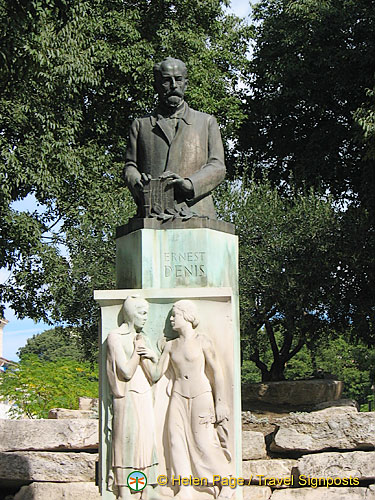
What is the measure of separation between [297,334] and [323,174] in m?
6.51

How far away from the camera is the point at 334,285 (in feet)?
69.8

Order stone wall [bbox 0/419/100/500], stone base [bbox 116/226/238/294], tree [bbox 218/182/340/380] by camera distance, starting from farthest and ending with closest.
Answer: tree [bbox 218/182/340/380] < stone wall [bbox 0/419/100/500] < stone base [bbox 116/226/238/294]

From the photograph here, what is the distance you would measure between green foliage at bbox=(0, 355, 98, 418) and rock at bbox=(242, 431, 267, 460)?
12.8 ft

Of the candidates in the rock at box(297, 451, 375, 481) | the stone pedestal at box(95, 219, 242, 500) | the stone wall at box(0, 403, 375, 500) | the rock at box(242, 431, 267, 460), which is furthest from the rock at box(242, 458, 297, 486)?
the stone pedestal at box(95, 219, 242, 500)

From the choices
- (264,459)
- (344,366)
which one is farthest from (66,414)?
(344,366)

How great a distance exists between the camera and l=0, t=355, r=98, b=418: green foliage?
14.3 m

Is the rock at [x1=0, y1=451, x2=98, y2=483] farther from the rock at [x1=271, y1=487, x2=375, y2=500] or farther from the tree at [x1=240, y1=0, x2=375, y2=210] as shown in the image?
the tree at [x1=240, y1=0, x2=375, y2=210]

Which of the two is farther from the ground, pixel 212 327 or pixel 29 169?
pixel 29 169

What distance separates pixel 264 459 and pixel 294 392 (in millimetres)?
7554

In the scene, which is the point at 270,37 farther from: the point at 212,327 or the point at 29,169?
A: the point at 212,327

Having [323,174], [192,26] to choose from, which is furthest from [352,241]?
[192,26]

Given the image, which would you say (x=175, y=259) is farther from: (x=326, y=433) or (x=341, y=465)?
(x=326, y=433)

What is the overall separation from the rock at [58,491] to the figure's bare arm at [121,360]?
4.84 m

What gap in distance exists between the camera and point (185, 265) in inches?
271
